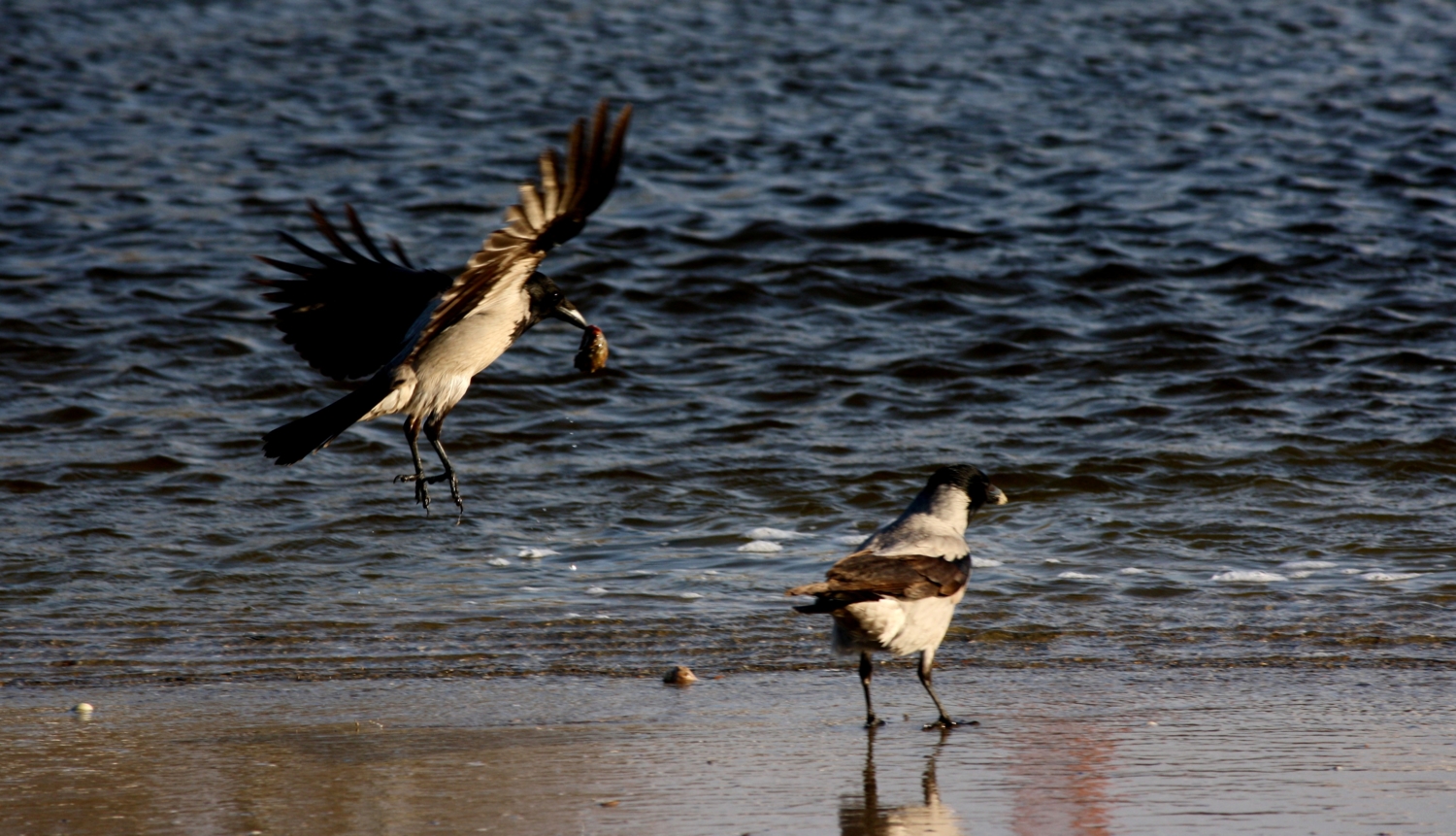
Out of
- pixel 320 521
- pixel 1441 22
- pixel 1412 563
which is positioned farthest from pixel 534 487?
pixel 1441 22

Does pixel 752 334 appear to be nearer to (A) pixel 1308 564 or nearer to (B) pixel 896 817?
(A) pixel 1308 564

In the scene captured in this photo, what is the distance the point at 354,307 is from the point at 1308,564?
463 cm

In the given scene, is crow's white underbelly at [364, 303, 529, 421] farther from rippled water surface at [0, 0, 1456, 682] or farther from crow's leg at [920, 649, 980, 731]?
crow's leg at [920, 649, 980, 731]

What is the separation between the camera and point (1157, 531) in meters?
8.09

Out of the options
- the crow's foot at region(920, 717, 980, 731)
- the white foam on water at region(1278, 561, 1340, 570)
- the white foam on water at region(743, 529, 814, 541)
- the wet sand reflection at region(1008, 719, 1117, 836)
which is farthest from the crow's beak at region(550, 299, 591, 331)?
the white foam on water at region(1278, 561, 1340, 570)

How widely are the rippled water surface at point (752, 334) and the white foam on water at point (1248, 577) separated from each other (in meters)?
0.10

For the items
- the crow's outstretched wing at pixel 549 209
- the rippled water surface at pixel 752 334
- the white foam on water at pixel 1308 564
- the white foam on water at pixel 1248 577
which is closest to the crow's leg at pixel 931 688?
the rippled water surface at pixel 752 334

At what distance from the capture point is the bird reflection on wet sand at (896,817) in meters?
4.34

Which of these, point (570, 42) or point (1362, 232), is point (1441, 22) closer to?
point (1362, 232)

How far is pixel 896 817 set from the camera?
447 cm

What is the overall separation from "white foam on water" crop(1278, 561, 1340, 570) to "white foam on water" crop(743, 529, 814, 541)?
2.34 m

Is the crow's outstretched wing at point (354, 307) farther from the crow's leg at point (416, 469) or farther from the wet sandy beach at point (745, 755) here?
the wet sandy beach at point (745, 755)

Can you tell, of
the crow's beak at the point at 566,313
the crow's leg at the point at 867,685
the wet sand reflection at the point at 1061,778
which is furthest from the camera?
the crow's beak at the point at 566,313

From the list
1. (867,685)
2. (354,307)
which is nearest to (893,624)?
(867,685)
